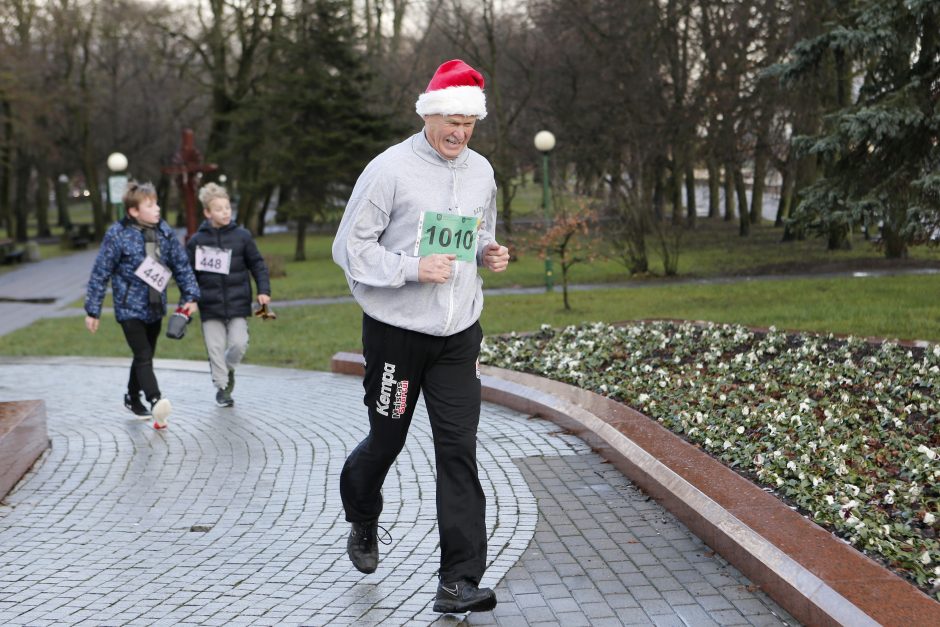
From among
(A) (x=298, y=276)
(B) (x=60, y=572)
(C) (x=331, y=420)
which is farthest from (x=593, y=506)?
(A) (x=298, y=276)

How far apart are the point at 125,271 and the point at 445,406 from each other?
481 centimetres

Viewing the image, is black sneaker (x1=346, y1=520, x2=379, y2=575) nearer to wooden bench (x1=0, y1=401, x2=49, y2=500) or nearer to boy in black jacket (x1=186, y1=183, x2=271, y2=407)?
wooden bench (x1=0, y1=401, x2=49, y2=500)

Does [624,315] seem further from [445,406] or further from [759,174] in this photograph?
[759,174]

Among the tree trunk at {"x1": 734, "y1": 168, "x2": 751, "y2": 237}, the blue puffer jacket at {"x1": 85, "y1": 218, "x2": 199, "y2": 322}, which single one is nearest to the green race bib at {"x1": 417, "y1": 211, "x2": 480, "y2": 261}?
the blue puffer jacket at {"x1": 85, "y1": 218, "x2": 199, "y2": 322}

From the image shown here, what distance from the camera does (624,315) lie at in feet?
55.4

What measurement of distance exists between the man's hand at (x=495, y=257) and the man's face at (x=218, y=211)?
506 centimetres

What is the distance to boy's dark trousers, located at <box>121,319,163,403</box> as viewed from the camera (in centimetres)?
870

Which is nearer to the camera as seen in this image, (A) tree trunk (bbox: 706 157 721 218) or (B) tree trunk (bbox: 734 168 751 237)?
(B) tree trunk (bbox: 734 168 751 237)

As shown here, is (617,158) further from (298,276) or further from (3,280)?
(3,280)

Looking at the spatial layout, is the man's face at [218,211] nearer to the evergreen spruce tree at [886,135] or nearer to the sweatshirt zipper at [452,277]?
the sweatshirt zipper at [452,277]

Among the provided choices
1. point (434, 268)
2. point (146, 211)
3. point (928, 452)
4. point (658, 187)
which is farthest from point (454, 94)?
point (658, 187)

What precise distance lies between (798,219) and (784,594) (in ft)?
34.3

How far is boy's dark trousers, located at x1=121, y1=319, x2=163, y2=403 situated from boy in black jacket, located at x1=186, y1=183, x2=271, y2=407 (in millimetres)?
638

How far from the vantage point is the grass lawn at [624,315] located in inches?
534
